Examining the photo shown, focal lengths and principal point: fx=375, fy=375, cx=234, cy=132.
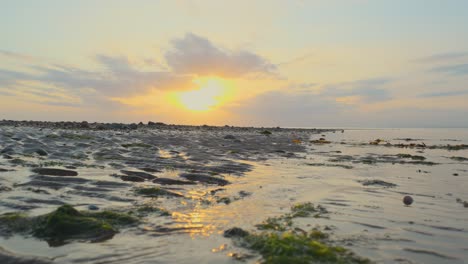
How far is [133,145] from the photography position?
1847cm

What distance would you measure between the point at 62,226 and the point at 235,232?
2.14 meters

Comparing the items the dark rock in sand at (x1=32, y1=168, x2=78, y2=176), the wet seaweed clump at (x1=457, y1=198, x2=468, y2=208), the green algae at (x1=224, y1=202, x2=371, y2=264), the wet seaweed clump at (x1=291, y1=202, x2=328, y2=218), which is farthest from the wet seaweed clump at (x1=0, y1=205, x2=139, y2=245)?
the wet seaweed clump at (x1=457, y1=198, x2=468, y2=208)

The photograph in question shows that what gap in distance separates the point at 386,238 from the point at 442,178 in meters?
7.28

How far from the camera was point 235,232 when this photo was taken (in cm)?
473

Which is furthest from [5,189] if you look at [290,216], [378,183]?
[378,183]

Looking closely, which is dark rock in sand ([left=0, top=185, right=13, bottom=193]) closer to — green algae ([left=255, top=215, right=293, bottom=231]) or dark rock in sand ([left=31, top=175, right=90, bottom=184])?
dark rock in sand ([left=31, top=175, right=90, bottom=184])

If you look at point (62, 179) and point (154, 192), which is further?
point (62, 179)

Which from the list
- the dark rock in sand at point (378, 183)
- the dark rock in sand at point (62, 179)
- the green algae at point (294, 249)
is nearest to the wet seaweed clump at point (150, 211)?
the green algae at point (294, 249)

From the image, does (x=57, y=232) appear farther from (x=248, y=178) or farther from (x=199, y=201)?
(x=248, y=178)

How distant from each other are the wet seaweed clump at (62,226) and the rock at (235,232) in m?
1.39

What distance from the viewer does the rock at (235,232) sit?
4.69 metres

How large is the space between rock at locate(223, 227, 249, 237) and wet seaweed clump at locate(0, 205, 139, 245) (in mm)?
1390

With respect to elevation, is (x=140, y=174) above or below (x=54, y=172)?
below

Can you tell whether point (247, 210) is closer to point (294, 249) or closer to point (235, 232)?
point (235, 232)
